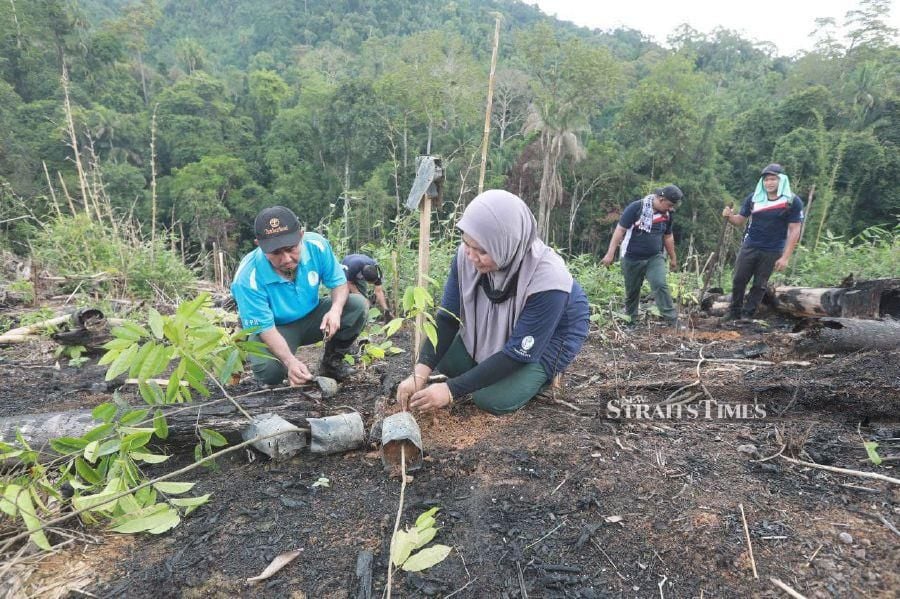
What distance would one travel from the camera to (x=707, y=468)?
1.86m

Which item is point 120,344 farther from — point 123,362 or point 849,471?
point 849,471

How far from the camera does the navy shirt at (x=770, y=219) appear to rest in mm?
4355

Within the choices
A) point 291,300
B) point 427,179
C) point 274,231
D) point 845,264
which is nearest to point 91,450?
point 274,231

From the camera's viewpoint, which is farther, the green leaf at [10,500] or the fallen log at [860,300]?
the fallen log at [860,300]

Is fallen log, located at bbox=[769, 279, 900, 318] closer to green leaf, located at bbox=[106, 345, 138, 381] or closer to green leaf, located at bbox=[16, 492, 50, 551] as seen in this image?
green leaf, located at bbox=[106, 345, 138, 381]

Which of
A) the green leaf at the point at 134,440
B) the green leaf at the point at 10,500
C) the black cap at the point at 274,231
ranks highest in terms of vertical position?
the black cap at the point at 274,231

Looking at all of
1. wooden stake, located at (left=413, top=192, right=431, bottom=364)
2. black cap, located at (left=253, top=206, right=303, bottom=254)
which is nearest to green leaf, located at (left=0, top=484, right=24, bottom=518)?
black cap, located at (left=253, top=206, right=303, bottom=254)

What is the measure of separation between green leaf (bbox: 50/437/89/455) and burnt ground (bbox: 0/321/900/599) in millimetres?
325

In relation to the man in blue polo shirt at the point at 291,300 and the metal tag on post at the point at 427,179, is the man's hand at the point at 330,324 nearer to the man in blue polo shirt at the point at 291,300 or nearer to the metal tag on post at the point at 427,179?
the man in blue polo shirt at the point at 291,300

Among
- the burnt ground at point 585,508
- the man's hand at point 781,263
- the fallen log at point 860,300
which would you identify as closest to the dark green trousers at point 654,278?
the man's hand at point 781,263

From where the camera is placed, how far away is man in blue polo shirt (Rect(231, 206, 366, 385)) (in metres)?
2.40
